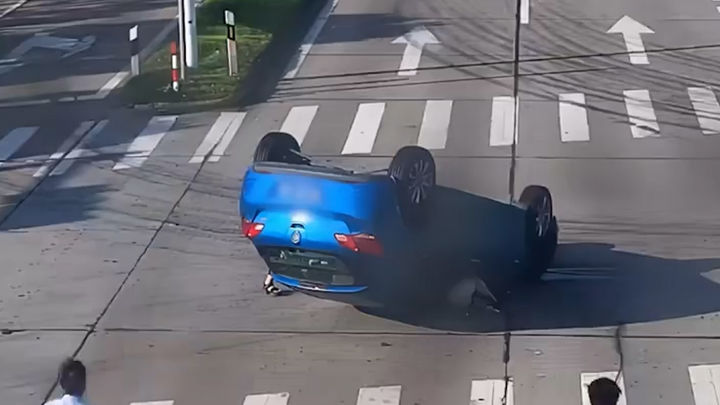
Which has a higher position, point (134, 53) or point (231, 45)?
point (231, 45)

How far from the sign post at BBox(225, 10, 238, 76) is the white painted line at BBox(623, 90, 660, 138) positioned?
6.42 meters

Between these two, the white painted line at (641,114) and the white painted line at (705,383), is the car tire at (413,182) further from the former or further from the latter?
the white painted line at (641,114)

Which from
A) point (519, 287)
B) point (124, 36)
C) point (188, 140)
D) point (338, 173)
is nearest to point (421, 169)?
point (338, 173)

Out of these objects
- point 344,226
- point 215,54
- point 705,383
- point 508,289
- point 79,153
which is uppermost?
point 344,226

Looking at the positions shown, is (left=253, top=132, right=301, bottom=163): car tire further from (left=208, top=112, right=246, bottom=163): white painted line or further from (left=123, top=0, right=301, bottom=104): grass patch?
(left=123, top=0, right=301, bottom=104): grass patch

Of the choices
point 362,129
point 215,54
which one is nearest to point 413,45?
point 215,54

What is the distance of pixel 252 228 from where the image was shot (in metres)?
14.0

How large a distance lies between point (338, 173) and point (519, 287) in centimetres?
259

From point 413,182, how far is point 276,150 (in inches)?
75.6

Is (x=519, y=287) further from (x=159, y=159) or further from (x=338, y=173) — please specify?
(x=159, y=159)

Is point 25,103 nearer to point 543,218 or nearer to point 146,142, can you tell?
point 146,142

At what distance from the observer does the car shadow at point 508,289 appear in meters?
14.5

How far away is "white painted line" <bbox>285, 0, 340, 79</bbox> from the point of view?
88.6 feet

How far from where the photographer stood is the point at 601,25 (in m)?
30.4
